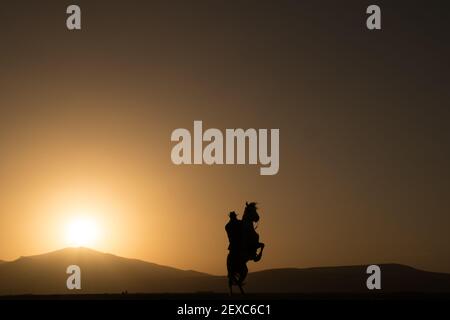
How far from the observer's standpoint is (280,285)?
19675 cm

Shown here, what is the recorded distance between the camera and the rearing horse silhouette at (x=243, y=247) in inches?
1132

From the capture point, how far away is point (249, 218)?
94.3 ft

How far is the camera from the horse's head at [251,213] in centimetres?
2873

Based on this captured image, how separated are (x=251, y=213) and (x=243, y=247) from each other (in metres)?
1.24

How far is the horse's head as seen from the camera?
94.3 feet

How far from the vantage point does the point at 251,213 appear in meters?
28.8
